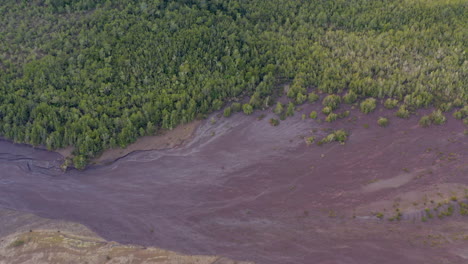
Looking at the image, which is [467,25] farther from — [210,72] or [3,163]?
[3,163]

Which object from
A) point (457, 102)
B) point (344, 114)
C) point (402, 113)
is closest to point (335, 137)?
point (344, 114)

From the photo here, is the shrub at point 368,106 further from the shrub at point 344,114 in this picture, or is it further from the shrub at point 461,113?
the shrub at point 461,113

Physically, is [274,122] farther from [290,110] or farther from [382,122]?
A: [382,122]

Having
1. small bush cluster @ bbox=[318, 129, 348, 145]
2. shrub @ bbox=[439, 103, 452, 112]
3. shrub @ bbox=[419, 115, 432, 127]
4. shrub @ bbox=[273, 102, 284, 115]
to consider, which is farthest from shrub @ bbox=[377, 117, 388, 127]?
shrub @ bbox=[273, 102, 284, 115]

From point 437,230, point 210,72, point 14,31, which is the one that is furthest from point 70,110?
point 437,230

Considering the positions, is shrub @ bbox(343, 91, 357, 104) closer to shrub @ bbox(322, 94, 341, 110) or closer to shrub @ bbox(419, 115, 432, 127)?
shrub @ bbox(322, 94, 341, 110)

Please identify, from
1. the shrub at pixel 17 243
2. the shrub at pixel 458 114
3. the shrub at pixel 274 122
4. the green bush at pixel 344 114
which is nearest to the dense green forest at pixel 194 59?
the shrub at pixel 458 114
